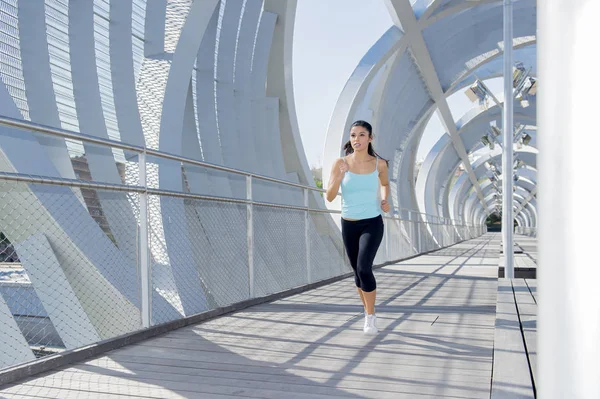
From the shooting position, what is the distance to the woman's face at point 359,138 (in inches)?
194

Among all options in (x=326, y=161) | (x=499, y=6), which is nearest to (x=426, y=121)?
(x=499, y=6)

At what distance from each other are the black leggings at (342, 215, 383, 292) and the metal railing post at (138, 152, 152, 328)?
4.89 ft

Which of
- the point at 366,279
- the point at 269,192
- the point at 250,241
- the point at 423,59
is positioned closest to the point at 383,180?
the point at 366,279

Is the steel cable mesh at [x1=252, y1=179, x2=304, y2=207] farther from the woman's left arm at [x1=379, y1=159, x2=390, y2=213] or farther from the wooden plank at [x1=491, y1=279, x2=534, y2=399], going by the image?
the wooden plank at [x1=491, y1=279, x2=534, y2=399]

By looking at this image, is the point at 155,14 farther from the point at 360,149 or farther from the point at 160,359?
the point at 160,359

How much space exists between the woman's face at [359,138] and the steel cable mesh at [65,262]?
1.88 meters

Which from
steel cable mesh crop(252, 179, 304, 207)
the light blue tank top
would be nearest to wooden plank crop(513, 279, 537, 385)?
the light blue tank top

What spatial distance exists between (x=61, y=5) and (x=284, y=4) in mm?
5753

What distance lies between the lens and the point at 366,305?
502cm

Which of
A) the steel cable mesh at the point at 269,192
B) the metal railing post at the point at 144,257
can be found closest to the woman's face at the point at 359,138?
the metal railing post at the point at 144,257

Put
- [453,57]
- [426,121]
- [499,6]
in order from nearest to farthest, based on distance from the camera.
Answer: [499,6] → [453,57] → [426,121]

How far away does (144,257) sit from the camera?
4836 mm

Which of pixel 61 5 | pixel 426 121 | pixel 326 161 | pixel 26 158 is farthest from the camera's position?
pixel 426 121

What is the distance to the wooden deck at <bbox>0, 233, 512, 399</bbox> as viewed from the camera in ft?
10.7
